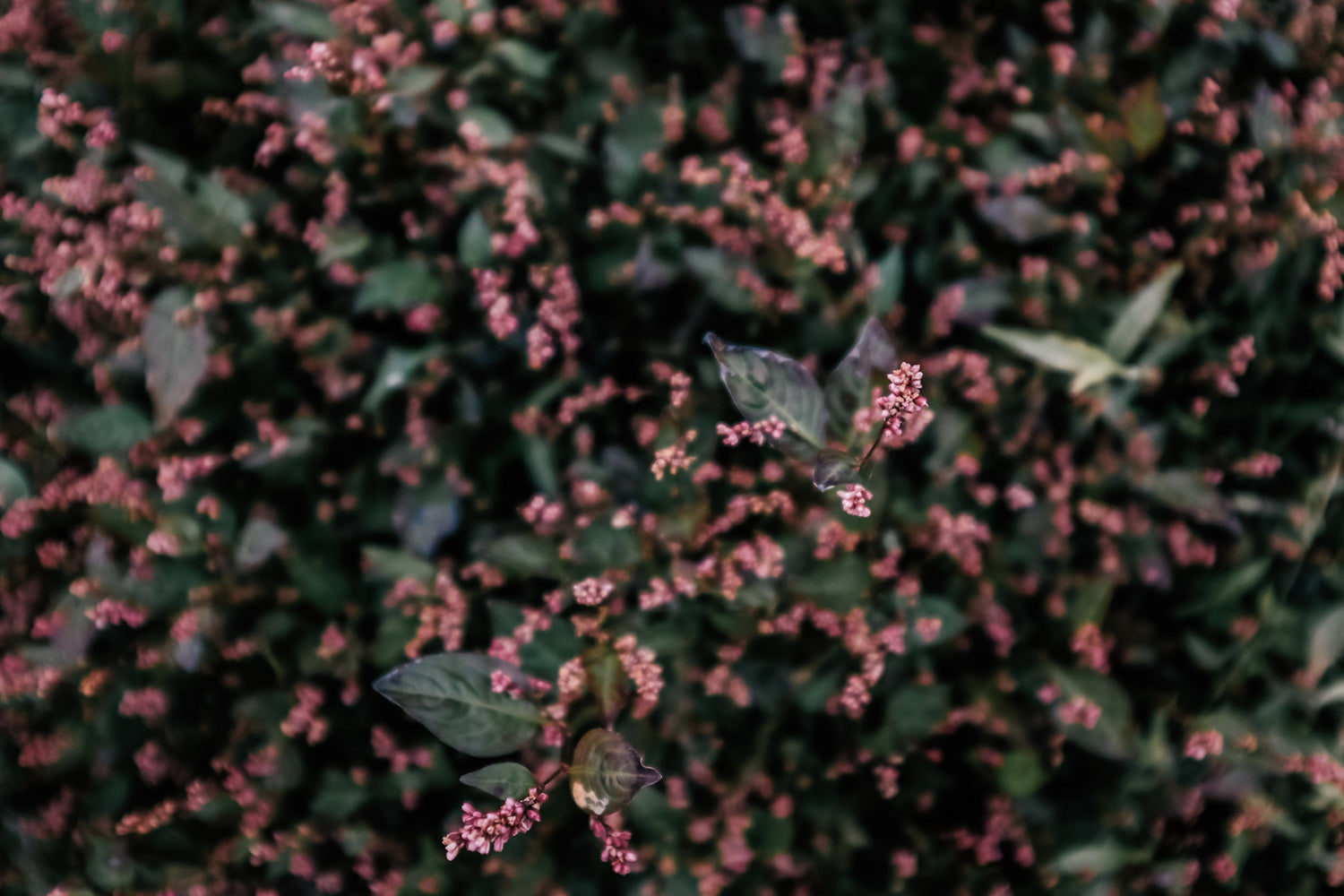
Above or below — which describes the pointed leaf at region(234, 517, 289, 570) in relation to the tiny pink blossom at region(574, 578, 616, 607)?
below

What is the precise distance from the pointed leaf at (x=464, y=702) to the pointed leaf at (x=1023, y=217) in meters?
1.03

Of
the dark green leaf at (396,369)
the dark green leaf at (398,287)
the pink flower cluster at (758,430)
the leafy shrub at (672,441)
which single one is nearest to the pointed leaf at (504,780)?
the leafy shrub at (672,441)

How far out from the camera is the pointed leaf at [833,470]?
3.13 feet

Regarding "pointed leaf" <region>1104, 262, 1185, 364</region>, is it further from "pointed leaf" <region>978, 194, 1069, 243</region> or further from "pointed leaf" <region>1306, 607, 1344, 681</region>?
"pointed leaf" <region>1306, 607, 1344, 681</region>

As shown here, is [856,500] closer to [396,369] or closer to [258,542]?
[396,369]

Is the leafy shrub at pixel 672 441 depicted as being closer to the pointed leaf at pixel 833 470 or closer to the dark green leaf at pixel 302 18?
the dark green leaf at pixel 302 18

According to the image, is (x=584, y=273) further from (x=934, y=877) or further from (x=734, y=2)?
(x=934, y=877)

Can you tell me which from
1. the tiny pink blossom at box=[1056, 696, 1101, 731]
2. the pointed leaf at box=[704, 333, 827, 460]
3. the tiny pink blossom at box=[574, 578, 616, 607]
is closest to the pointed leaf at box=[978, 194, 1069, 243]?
the pointed leaf at box=[704, 333, 827, 460]

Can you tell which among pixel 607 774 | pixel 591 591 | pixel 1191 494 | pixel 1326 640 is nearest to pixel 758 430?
pixel 591 591

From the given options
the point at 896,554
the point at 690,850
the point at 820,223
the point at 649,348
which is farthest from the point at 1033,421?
the point at 690,850

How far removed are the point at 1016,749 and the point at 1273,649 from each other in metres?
0.48

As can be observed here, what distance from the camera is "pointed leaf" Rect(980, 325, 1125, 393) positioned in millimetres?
1366

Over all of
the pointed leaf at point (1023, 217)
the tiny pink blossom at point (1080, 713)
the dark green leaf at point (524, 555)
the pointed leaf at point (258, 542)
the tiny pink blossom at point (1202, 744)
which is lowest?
the tiny pink blossom at point (1202, 744)

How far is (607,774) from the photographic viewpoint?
0.94m
